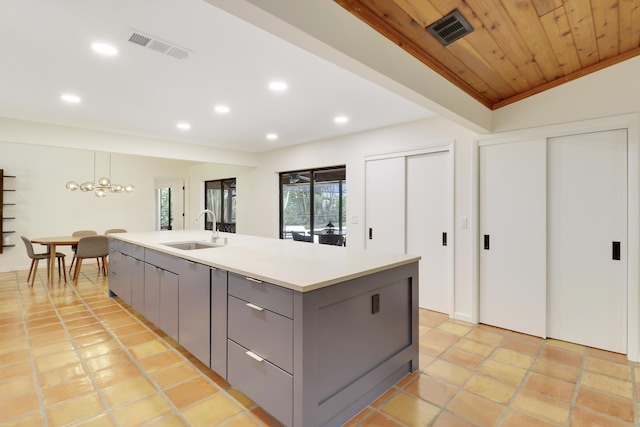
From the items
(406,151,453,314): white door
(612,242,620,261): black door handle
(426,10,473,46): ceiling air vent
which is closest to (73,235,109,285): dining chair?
(406,151,453,314): white door

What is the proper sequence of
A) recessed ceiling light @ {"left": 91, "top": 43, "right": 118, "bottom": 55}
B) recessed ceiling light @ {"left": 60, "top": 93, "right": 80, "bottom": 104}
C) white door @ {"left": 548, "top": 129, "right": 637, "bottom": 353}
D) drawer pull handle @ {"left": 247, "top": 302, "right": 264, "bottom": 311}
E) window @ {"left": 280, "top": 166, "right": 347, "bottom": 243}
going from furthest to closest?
window @ {"left": 280, "top": 166, "right": 347, "bottom": 243} → recessed ceiling light @ {"left": 60, "top": 93, "right": 80, "bottom": 104} → white door @ {"left": 548, "top": 129, "right": 637, "bottom": 353} → recessed ceiling light @ {"left": 91, "top": 43, "right": 118, "bottom": 55} → drawer pull handle @ {"left": 247, "top": 302, "right": 264, "bottom": 311}

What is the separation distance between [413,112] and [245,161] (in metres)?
3.60

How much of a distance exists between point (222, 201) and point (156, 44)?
5.91 metres

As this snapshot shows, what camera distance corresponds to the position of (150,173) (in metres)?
7.57

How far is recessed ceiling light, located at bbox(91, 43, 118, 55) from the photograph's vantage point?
6.88 feet

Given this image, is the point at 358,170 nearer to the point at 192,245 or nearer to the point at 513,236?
the point at 513,236

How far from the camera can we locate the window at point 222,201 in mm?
7422

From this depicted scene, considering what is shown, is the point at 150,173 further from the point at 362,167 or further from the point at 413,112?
the point at 413,112

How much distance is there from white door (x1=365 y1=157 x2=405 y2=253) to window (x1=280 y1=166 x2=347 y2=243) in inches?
25.5

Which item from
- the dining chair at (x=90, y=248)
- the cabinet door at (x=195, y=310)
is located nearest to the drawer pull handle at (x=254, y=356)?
the cabinet door at (x=195, y=310)

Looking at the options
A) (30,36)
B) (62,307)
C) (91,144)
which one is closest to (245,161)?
(91,144)

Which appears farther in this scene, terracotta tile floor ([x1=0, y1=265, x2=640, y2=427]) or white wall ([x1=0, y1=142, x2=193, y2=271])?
white wall ([x1=0, y1=142, x2=193, y2=271])

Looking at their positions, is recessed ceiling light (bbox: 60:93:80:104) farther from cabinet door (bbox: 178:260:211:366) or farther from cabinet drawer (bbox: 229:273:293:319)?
cabinet drawer (bbox: 229:273:293:319)

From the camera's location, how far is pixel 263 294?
1698 millimetres
